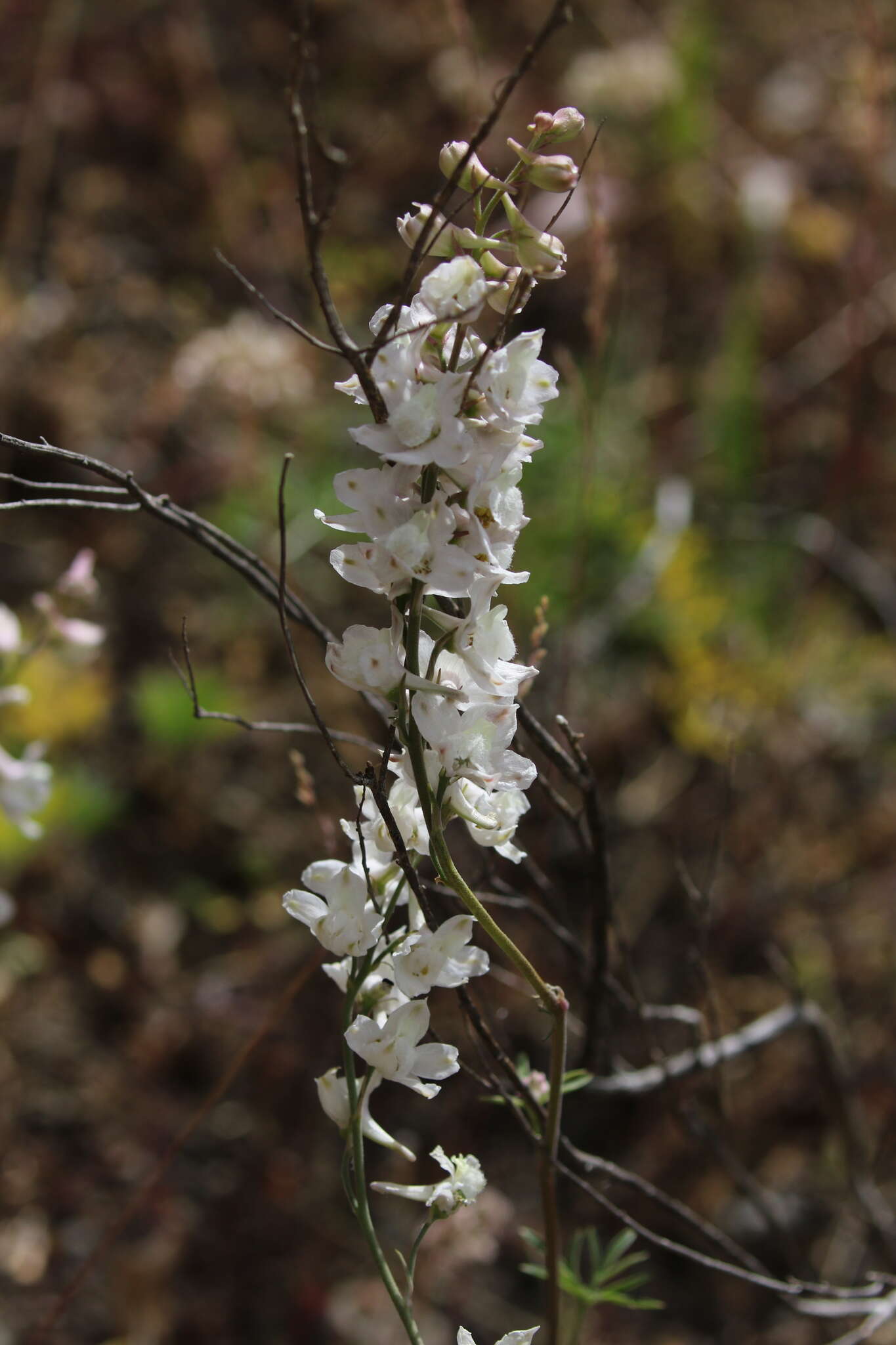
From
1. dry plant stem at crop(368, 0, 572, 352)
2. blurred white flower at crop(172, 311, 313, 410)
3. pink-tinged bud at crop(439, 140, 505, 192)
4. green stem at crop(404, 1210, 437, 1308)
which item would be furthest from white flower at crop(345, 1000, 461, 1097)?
blurred white flower at crop(172, 311, 313, 410)

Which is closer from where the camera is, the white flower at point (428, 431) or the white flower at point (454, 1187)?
the white flower at point (428, 431)

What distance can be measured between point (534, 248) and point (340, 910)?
505mm

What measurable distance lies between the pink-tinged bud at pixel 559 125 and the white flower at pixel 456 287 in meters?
0.15

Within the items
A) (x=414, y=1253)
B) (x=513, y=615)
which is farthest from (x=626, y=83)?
(x=414, y=1253)

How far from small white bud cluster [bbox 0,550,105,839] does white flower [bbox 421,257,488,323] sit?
3.34ft

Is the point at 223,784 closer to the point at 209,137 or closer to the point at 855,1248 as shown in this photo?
the point at 855,1248

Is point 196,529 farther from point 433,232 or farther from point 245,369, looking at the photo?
point 245,369

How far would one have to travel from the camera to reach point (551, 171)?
32.3 inches

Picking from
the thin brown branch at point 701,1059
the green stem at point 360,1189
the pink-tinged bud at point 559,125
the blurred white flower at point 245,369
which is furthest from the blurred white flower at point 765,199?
the green stem at point 360,1189

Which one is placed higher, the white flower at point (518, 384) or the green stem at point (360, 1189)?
the white flower at point (518, 384)

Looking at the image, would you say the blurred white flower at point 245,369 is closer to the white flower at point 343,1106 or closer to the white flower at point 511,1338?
the white flower at point 343,1106

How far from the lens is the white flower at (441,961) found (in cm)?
83

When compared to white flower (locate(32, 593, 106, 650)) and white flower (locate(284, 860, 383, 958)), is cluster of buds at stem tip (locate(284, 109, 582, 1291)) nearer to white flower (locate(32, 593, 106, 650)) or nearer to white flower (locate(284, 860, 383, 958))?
white flower (locate(284, 860, 383, 958))

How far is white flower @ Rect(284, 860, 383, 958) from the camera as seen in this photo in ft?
2.77
